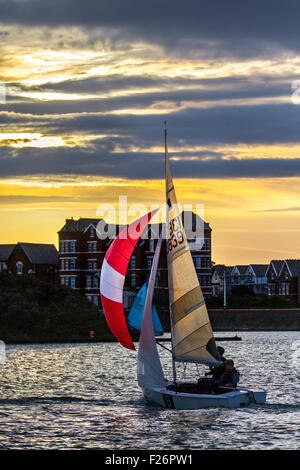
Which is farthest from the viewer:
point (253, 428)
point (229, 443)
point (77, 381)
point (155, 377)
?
point (77, 381)

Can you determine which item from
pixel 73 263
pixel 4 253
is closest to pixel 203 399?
pixel 73 263

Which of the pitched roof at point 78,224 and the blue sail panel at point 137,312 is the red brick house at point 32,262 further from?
the blue sail panel at point 137,312

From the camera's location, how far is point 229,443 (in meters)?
25.5

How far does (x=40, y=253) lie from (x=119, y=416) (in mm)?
97668

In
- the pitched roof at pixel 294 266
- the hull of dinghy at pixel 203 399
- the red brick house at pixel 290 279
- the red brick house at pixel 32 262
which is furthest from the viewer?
the pitched roof at pixel 294 266

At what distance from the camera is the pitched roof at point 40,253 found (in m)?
124

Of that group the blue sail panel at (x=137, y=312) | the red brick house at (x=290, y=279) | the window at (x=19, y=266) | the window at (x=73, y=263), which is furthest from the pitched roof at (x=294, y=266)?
the blue sail panel at (x=137, y=312)

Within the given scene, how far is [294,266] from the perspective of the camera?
136 meters

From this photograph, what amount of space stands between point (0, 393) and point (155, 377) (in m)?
11.6

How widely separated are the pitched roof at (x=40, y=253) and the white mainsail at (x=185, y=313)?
94.5 metres

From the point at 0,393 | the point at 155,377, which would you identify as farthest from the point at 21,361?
the point at 155,377

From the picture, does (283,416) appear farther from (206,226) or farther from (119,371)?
(206,226)

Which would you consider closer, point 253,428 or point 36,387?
point 253,428

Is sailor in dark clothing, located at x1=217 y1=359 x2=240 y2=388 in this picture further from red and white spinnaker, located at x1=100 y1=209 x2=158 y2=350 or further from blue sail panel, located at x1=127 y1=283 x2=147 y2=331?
blue sail panel, located at x1=127 y1=283 x2=147 y2=331
